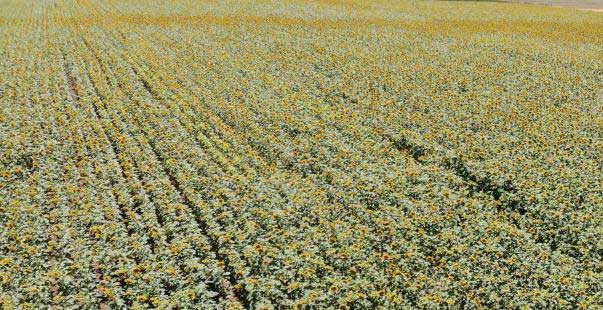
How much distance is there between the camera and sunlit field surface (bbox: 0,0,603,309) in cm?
1057

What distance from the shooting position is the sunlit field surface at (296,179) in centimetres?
1057

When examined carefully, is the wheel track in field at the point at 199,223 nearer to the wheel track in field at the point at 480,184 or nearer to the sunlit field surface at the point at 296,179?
the sunlit field surface at the point at 296,179

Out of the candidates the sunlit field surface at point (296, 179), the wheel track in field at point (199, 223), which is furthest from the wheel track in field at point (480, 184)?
the wheel track in field at point (199, 223)

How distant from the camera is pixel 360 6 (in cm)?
5734

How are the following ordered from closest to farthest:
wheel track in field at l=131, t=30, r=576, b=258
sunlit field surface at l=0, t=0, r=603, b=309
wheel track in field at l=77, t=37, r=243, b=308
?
sunlit field surface at l=0, t=0, r=603, b=309 → wheel track in field at l=77, t=37, r=243, b=308 → wheel track in field at l=131, t=30, r=576, b=258

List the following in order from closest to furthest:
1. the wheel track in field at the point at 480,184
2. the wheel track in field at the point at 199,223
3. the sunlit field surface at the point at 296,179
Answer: the sunlit field surface at the point at 296,179
the wheel track in field at the point at 199,223
the wheel track in field at the point at 480,184

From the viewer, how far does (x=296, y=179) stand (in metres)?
15.3

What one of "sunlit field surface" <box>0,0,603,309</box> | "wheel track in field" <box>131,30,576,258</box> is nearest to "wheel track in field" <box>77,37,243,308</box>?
"sunlit field surface" <box>0,0,603,309</box>

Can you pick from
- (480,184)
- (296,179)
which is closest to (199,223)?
(296,179)

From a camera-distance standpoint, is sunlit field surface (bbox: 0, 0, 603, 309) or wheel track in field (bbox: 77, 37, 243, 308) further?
wheel track in field (bbox: 77, 37, 243, 308)

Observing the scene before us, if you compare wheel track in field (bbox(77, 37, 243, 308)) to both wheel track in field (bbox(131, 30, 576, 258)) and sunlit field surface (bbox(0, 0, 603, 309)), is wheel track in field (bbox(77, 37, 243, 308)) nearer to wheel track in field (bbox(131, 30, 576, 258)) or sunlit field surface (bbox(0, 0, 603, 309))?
sunlit field surface (bbox(0, 0, 603, 309))

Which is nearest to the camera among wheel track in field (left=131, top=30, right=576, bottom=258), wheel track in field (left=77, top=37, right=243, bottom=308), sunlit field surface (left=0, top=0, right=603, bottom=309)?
sunlit field surface (left=0, top=0, right=603, bottom=309)

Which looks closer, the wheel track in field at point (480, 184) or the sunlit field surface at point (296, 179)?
the sunlit field surface at point (296, 179)

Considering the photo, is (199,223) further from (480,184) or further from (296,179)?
(480,184)
